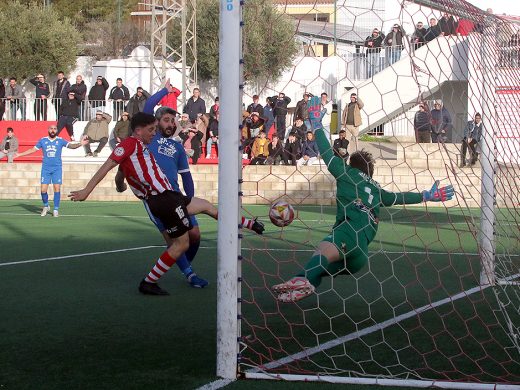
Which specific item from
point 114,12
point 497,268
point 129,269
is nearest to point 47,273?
point 129,269

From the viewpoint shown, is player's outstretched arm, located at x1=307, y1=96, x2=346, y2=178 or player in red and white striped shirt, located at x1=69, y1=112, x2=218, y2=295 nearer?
player's outstretched arm, located at x1=307, y1=96, x2=346, y2=178

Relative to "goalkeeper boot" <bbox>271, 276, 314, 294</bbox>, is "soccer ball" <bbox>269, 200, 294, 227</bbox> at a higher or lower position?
higher

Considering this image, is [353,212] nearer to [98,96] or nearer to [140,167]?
[140,167]

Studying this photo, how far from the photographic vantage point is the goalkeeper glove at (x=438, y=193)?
733cm

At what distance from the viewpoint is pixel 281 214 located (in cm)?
768

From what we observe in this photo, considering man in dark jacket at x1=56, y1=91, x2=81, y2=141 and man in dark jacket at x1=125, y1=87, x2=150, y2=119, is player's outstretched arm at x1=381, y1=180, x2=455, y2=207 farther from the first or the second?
man in dark jacket at x1=56, y1=91, x2=81, y2=141

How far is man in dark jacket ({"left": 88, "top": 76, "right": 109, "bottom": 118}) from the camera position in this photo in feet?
107

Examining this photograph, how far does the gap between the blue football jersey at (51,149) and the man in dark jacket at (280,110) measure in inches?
503

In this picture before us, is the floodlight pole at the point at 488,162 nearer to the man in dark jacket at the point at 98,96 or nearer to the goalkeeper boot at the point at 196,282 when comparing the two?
the goalkeeper boot at the point at 196,282

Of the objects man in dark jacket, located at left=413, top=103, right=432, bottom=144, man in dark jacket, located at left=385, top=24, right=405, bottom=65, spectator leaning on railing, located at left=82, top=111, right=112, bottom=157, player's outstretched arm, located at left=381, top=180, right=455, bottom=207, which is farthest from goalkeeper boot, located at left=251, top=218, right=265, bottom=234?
spectator leaning on railing, located at left=82, top=111, right=112, bottom=157

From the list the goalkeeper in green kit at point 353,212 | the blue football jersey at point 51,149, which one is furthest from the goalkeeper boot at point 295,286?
the blue football jersey at point 51,149

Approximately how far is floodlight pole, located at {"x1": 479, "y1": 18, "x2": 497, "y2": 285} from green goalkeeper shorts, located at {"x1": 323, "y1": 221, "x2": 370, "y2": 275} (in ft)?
4.77

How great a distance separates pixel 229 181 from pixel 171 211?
114 inches

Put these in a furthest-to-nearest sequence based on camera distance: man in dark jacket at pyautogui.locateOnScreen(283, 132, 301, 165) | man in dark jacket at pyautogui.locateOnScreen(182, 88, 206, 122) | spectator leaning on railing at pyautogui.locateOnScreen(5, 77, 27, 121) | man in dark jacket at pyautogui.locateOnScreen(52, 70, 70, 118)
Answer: spectator leaning on railing at pyautogui.locateOnScreen(5, 77, 27, 121)
man in dark jacket at pyautogui.locateOnScreen(52, 70, 70, 118)
man in dark jacket at pyautogui.locateOnScreen(182, 88, 206, 122)
man in dark jacket at pyautogui.locateOnScreen(283, 132, 301, 165)
